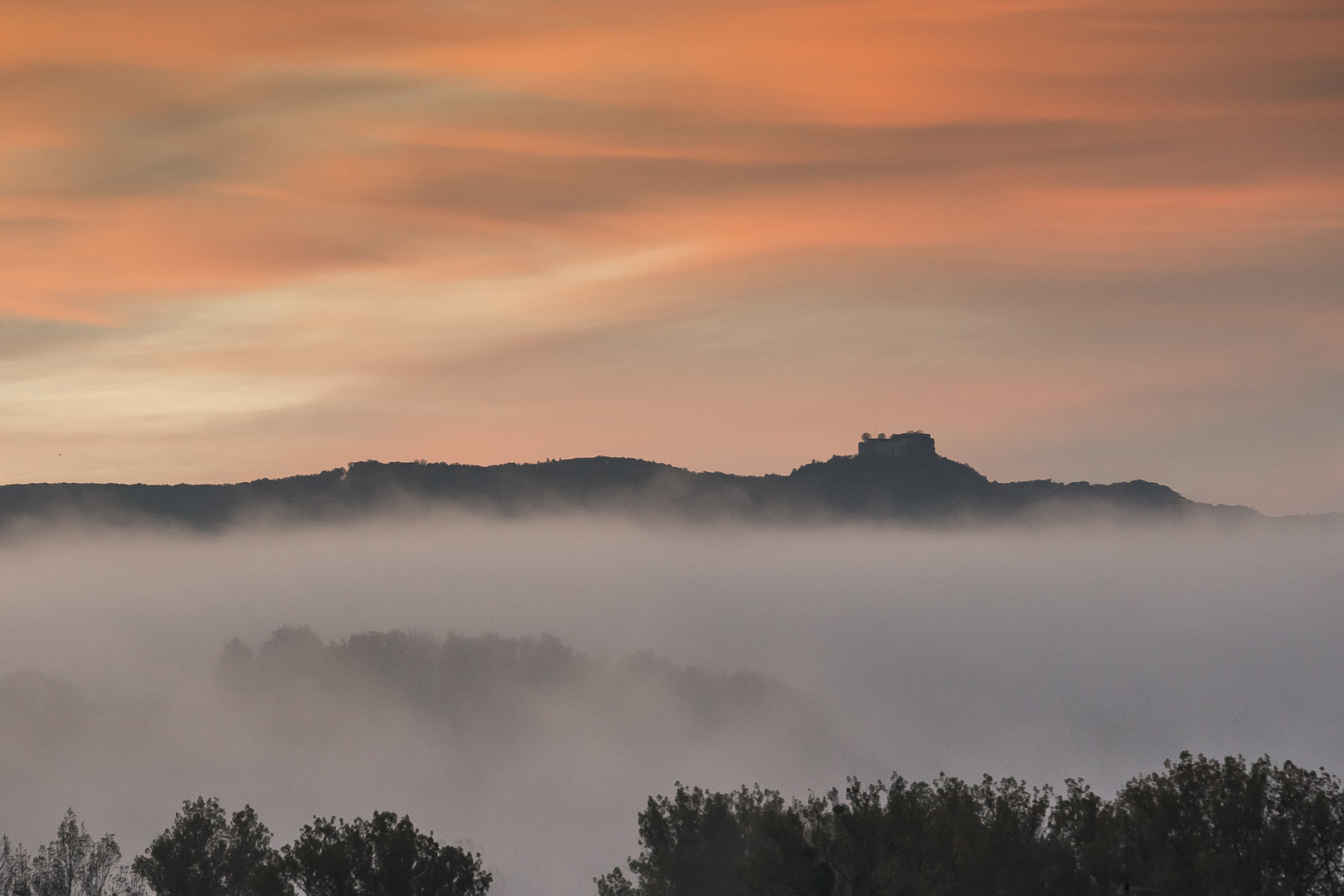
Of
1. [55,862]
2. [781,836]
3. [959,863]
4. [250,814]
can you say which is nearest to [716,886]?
[781,836]

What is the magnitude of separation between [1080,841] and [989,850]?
5252 millimetres

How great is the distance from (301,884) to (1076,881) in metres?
42.0

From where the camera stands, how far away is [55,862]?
9350 cm

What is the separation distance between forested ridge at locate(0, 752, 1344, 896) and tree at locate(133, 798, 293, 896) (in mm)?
167

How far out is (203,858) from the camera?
8744 cm

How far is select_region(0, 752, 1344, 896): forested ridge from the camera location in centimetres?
6931

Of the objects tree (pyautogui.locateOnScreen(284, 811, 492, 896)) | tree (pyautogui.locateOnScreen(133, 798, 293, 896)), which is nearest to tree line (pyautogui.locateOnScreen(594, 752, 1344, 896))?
tree (pyautogui.locateOnScreen(284, 811, 492, 896))

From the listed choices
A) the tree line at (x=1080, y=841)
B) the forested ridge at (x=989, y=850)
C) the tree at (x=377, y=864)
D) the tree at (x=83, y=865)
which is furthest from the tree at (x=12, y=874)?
the tree line at (x=1080, y=841)

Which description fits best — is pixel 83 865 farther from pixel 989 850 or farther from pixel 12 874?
pixel 989 850

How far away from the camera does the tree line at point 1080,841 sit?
6900cm

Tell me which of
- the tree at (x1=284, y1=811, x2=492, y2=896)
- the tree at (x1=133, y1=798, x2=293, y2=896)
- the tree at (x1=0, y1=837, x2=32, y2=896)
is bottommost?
the tree at (x1=0, y1=837, x2=32, y2=896)

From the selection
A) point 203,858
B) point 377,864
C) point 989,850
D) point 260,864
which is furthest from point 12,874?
point 989,850

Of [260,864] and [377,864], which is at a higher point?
[377,864]

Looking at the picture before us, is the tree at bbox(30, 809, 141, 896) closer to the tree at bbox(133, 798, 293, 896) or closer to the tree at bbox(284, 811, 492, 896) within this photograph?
the tree at bbox(133, 798, 293, 896)
